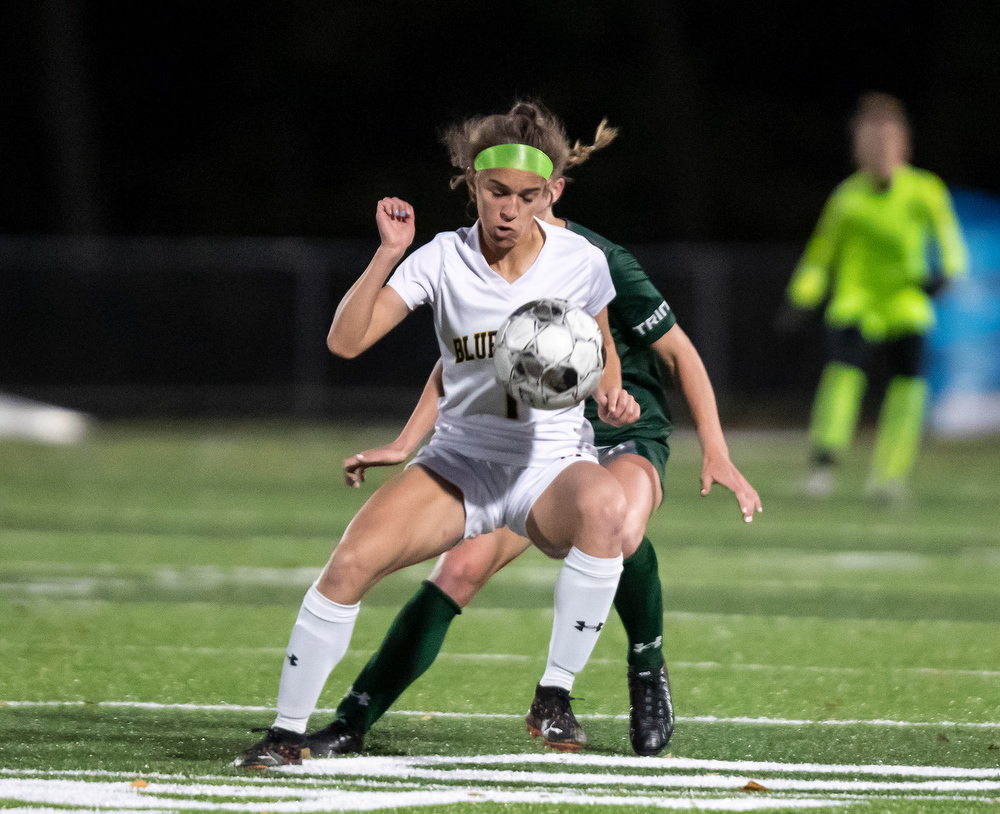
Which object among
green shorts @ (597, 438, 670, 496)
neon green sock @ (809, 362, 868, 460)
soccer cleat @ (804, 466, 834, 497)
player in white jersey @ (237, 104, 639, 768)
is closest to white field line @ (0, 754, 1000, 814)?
player in white jersey @ (237, 104, 639, 768)

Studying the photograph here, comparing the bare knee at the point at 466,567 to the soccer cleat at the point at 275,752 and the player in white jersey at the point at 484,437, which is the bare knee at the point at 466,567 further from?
the soccer cleat at the point at 275,752

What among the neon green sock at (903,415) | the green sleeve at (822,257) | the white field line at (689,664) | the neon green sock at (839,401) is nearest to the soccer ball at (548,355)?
the white field line at (689,664)

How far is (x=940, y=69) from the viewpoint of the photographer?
32.4 meters

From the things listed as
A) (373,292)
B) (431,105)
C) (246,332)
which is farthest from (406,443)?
(431,105)

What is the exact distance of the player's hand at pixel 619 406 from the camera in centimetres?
498

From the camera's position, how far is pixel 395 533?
189 inches

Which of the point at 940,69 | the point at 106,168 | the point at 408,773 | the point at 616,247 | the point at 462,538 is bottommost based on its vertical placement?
the point at 408,773

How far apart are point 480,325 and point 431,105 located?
3057 centimetres

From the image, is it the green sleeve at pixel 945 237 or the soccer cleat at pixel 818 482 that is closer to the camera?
the green sleeve at pixel 945 237

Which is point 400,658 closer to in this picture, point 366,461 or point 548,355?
point 366,461

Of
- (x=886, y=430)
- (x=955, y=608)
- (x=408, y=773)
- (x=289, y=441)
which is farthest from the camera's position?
(x=289, y=441)

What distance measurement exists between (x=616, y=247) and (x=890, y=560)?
5.30 meters

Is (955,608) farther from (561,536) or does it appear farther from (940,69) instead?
(940,69)

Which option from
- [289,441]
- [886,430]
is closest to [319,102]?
[289,441]
